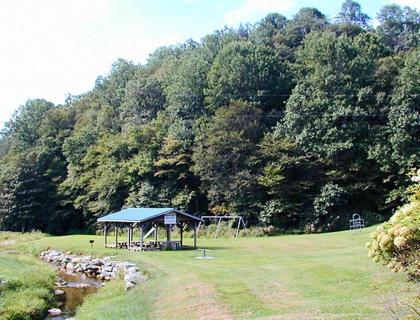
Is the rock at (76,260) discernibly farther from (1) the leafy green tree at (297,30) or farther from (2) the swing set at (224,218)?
(1) the leafy green tree at (297,30)

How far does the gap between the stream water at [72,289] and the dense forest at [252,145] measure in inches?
740

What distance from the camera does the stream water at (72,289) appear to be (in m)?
17.3

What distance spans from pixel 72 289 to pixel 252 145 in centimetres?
2407

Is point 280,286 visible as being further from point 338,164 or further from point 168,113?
point 168,113

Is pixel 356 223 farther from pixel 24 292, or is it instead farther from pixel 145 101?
pixel 145 101

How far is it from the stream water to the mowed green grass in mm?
613

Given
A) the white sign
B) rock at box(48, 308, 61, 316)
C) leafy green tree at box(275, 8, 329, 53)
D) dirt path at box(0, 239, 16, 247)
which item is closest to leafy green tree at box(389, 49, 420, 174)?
the white sign

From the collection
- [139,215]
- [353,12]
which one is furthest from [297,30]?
[139,215]

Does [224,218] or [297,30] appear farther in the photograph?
[297,30]

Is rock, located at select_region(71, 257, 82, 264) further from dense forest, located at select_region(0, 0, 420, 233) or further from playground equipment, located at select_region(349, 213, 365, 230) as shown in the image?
playground equipment, located at select_region(349, 213, 365, 230)

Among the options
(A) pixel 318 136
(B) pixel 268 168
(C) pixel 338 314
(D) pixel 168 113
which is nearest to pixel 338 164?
(A) pixel 318 136

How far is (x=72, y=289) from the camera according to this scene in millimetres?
21500

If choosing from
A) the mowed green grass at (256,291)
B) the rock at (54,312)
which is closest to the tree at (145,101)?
the mowed green grass at (256,291)

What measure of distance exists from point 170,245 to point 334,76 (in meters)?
21.6
